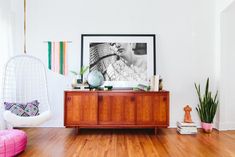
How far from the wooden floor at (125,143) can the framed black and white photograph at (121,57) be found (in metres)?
0.97

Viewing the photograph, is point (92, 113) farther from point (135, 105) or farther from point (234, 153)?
point (234, 153)

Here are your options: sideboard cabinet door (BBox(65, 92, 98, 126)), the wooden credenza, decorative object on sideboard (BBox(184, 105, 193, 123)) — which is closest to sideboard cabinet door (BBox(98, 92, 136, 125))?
the wooden credenza

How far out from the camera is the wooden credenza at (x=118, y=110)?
3.42 meters

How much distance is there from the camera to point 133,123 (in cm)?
343

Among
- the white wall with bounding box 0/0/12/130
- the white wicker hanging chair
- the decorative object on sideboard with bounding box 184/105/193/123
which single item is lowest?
the decorative object on sideboard with bounding box 184/105/193/123

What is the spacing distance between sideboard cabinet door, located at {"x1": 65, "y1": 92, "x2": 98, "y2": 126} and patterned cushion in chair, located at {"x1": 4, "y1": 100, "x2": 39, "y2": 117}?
21.2 inches

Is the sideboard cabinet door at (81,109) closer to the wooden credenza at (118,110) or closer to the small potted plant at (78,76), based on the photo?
the wooden credenza at (118,110)

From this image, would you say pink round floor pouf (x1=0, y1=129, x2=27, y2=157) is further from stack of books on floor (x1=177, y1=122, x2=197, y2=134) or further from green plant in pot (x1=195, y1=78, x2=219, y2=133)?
green plant in pot (x1=195, y1=78, x2=219, y2=133)

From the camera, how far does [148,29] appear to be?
13.0 ft

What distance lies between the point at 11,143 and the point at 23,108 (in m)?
1.03

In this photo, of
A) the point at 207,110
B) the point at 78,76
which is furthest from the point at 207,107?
the point at 78,76

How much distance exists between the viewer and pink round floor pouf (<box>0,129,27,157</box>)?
2301mm

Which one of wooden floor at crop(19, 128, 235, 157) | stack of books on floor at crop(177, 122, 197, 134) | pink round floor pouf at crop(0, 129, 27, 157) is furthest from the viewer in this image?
stack of books on floor at crop(177, 122, 197, 134)

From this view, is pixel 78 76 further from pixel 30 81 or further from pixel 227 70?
pixel 227 70
